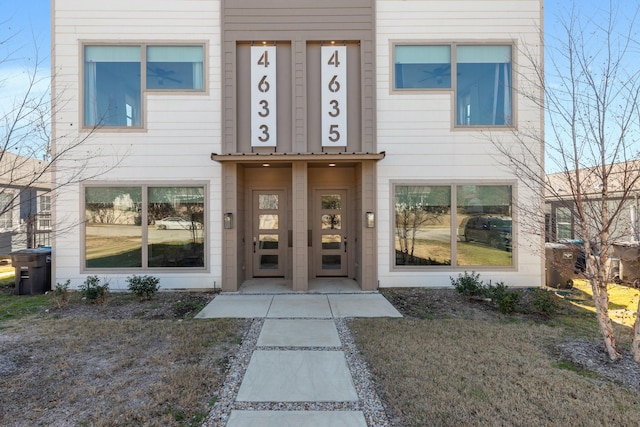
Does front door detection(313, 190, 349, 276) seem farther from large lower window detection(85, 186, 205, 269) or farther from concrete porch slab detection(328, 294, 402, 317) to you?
large lower window detection(85, 186, 205, 269)

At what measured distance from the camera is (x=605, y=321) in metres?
4.01

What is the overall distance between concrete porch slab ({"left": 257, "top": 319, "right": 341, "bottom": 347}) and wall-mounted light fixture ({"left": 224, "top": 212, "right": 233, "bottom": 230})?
8.96 ft

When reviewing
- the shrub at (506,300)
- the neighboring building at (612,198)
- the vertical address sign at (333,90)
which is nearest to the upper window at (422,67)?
the vertical address sign at (333,90)

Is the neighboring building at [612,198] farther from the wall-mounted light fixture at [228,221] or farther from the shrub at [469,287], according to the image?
the wall-mounted light fixture at [228,221]

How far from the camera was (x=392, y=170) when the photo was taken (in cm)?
766

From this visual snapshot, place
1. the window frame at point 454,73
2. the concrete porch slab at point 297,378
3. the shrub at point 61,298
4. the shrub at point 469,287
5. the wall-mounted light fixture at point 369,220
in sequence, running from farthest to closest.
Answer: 1. the window frame at point 454,73
2. the wall-mounted light fixture at point 369,220
3. the shrub at point 469,287
4. the shrub at point 61,298
5. the concrete porch slab at point 297,378

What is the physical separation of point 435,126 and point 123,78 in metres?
7.45

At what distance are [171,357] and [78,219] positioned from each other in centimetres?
527

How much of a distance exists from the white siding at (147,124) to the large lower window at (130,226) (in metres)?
0.26

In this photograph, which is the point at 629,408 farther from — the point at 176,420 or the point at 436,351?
the point at 176,420

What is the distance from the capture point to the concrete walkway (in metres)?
2.96

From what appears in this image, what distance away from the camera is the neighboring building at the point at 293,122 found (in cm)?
746

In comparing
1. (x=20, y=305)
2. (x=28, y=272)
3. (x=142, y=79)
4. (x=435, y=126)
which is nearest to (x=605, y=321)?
(x=435, y=126)

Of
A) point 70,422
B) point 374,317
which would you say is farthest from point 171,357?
point 374,317
